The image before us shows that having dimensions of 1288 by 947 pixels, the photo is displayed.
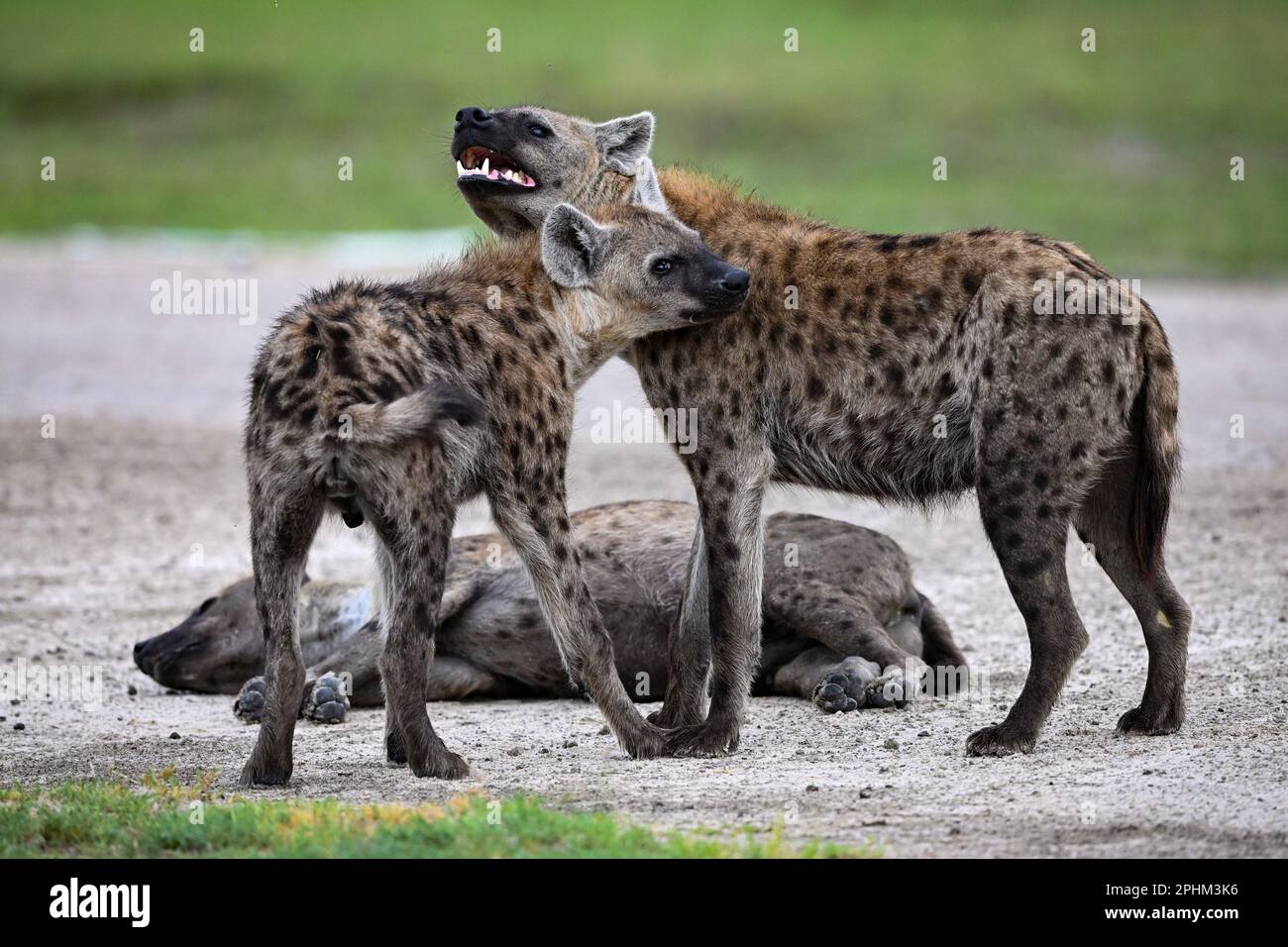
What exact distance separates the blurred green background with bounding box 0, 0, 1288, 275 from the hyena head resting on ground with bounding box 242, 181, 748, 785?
54.3ft

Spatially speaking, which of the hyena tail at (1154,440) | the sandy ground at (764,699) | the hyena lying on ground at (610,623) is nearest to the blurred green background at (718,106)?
the sandy ground at (764,699)

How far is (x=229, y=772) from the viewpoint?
607 centimetres

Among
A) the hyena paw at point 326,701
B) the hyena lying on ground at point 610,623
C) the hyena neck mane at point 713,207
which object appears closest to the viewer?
the hyena neck mane at point 713,207

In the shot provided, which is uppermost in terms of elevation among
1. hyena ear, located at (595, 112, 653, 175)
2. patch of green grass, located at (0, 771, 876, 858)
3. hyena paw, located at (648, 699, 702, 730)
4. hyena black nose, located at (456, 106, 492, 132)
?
hyena black nose, located at (456, 106, 492, 132)

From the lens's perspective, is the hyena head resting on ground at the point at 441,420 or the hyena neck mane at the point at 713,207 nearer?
the hyena head resting on ground at the point at 441,420

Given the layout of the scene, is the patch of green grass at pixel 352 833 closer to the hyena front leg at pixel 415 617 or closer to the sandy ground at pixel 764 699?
the sandy ground at pixel 764 699

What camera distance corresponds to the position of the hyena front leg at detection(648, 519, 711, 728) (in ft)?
21.9

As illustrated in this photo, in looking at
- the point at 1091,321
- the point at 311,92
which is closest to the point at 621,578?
the point at 1091,321

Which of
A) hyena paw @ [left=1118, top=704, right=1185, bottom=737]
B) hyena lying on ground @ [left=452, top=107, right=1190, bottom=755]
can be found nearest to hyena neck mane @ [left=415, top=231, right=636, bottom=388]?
hyena lying on ground @ [left=452, top=107, right=1190, bottom=755]

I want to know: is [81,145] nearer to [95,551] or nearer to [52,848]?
[95,551]

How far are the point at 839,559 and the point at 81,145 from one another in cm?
2922

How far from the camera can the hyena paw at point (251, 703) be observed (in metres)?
7.13

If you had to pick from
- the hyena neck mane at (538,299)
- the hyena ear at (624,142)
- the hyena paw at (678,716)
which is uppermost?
the hyena ear at (624,142)

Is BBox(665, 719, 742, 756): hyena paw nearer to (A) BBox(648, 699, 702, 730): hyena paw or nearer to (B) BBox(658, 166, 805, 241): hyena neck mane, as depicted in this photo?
(A) BBox(648, 699, 702, 730): hyena paw
